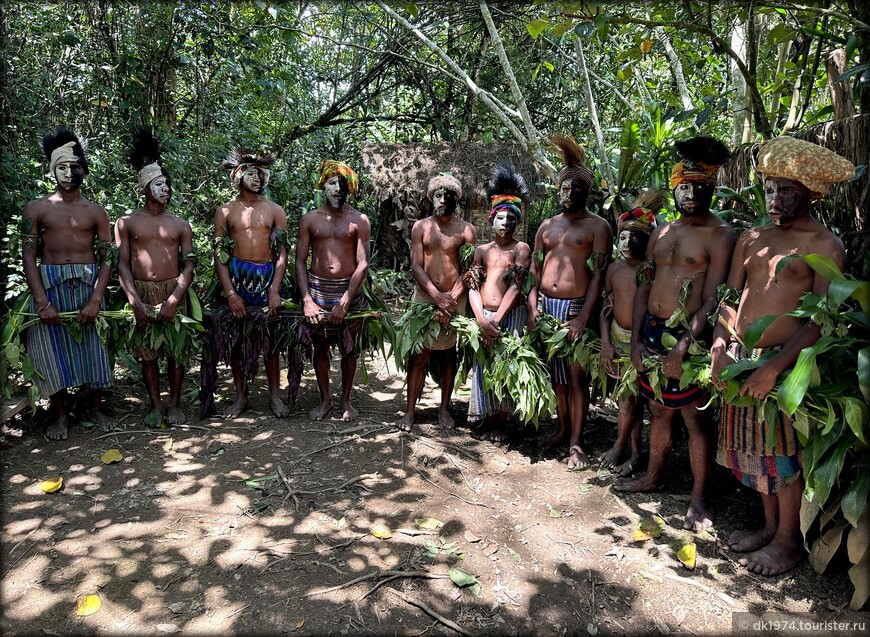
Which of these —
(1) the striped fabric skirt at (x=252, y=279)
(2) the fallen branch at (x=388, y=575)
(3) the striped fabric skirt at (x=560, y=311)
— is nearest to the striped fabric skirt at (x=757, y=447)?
(3) the striped fabric skirt at (x=560, y=311)

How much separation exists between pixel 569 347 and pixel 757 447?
4.58 ft

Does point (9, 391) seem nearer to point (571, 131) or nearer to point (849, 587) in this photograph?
point (849, 587)

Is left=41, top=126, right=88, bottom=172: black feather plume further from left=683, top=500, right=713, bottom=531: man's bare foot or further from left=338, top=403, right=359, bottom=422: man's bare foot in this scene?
left=683, top=500, right=713, bottom=531: man's bare foot

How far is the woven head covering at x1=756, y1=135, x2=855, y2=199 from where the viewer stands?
2.80 m

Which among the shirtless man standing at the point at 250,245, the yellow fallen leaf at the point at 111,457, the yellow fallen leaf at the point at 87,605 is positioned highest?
the shirtless man standing at the point at 250,245

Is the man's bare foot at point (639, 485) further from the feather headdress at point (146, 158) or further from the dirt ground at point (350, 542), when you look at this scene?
the feather headdress at point (146, 158)

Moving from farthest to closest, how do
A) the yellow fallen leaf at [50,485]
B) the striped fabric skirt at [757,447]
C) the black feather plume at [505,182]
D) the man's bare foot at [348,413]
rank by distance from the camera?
the man's bare foot at [348,413] < the black feather plume at [505,182] < the yellow fallen leaf at [50,485] < the striped fabric skirt at [757,447]

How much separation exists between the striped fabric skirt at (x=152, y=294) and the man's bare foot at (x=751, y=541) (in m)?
4.12

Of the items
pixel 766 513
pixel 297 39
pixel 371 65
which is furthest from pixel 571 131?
pixel 766 513

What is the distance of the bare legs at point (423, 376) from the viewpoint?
15.4 ft

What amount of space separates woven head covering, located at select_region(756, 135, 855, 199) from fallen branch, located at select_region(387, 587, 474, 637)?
259cm

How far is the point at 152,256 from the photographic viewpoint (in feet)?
15.0

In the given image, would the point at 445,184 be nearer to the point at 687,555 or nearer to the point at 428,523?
the point at 428,523

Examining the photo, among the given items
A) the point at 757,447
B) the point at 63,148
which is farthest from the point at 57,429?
the point at 757,447
